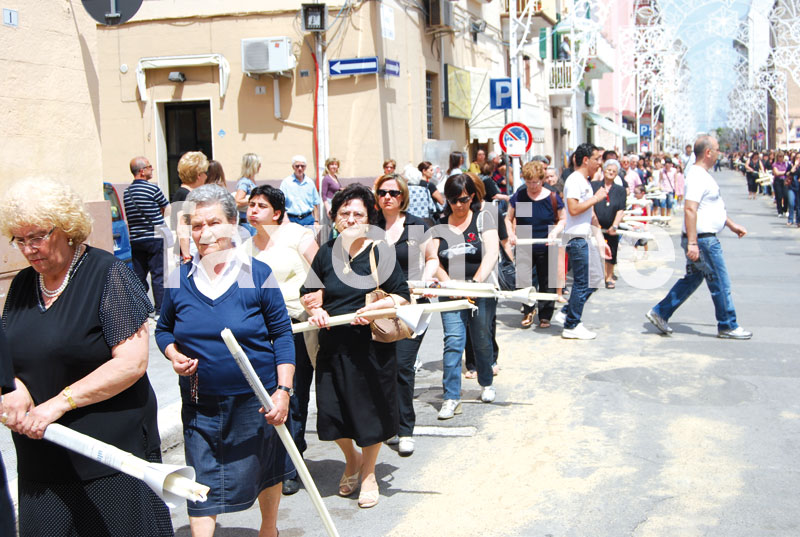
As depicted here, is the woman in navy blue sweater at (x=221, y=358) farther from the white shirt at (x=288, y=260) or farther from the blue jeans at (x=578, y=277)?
the blue jeans at (x=578, y=277)

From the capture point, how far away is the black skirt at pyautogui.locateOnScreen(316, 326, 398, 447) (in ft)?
15.2

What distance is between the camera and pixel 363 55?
51.9 feet

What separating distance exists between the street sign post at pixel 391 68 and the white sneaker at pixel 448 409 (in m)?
10.5

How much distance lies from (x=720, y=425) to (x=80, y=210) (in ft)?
15.0

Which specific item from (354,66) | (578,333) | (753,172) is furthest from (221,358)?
A: (753,172)

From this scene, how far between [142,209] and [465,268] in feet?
14.2

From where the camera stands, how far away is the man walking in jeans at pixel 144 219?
9.23m

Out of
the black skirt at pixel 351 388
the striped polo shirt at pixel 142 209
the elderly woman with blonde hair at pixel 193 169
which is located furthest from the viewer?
the striped polo shirt at pixel 142 209

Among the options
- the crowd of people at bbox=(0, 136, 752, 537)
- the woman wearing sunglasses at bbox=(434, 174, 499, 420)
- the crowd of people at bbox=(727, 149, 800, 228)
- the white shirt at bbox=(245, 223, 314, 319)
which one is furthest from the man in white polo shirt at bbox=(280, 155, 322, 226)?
the crowd of people at bbox=(727, 149, 800, 228)

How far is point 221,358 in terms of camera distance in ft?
12.0

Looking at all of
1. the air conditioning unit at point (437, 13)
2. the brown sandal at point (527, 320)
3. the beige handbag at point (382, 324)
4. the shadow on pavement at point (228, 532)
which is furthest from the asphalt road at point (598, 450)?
the air conditioning unit at point (437, 13)

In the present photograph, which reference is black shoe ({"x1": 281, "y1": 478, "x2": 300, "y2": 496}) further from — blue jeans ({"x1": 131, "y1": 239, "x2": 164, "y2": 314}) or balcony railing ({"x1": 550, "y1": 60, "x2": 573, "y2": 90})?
balcony railing ({"x1": 550, "y1": 60, "x2": 573, "y2": 90})

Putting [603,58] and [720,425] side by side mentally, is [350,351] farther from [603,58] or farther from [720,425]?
[603,58]

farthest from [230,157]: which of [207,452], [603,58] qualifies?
[603,58]
